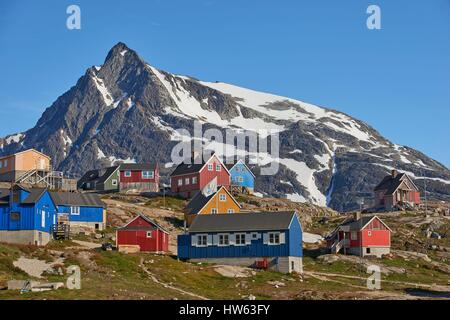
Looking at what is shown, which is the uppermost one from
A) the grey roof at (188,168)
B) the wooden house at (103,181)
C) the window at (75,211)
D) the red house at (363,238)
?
the grey roof at (188,168)

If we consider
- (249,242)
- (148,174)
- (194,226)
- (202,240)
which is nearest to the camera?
(249,242)

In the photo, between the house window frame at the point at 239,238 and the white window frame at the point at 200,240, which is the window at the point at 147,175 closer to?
the white window frame at the point at 200,240

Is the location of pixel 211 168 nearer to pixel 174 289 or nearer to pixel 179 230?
pixel 179 230

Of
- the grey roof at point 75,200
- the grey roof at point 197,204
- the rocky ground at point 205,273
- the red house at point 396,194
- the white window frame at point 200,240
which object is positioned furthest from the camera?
the red house at point 396,194

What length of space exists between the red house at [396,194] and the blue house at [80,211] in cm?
5915

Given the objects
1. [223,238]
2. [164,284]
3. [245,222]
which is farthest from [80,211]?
[164,284]

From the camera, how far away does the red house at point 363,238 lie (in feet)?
323

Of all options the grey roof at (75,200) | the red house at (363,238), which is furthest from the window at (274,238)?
the grey roof at (75,200)

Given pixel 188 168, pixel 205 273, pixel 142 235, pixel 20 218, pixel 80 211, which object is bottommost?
pixel 205 273

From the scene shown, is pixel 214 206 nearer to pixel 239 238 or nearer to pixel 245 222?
pixel 245 222

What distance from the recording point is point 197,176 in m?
130

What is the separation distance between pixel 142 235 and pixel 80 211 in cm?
1373
